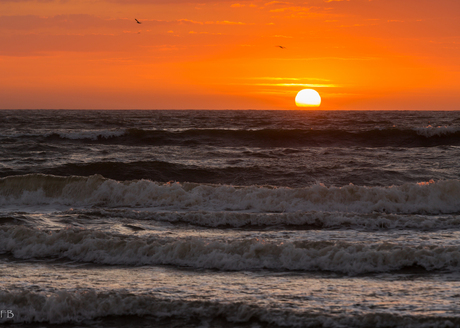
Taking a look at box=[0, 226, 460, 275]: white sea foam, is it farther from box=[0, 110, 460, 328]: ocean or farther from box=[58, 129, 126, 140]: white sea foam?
box=[58, 129, 126, 140]: white sea foam

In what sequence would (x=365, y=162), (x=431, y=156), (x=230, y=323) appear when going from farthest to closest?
(x=431, y=156)
(x=365, y=162)
(x=230, y=323)

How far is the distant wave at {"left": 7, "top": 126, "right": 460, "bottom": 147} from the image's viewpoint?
2864 cm

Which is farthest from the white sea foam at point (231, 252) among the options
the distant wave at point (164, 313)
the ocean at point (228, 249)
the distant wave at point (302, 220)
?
the distant wave at point (302, 220)

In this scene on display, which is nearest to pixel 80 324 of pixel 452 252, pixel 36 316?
pixel 36 316

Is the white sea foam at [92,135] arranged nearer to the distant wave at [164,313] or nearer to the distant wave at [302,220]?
the distant wave at [302,220]

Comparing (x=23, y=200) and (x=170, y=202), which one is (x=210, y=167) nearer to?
(x=170, y=202)

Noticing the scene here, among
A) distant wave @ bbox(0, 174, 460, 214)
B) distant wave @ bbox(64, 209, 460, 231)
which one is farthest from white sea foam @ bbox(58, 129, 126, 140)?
distant wave @ bbox(64, 209, 460, 231)

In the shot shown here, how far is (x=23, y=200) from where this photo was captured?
13312 millimetres

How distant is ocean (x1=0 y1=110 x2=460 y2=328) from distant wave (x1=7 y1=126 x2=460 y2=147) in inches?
397

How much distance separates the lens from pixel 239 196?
12.9 m

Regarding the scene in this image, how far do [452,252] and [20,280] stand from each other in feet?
21.6

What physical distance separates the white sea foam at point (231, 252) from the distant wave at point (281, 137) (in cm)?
1986

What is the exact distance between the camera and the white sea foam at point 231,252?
6941mm

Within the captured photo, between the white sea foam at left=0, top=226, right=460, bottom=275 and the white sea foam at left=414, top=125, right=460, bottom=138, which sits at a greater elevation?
the white sea foam at left=414, top=125, right=460, bottom=138
